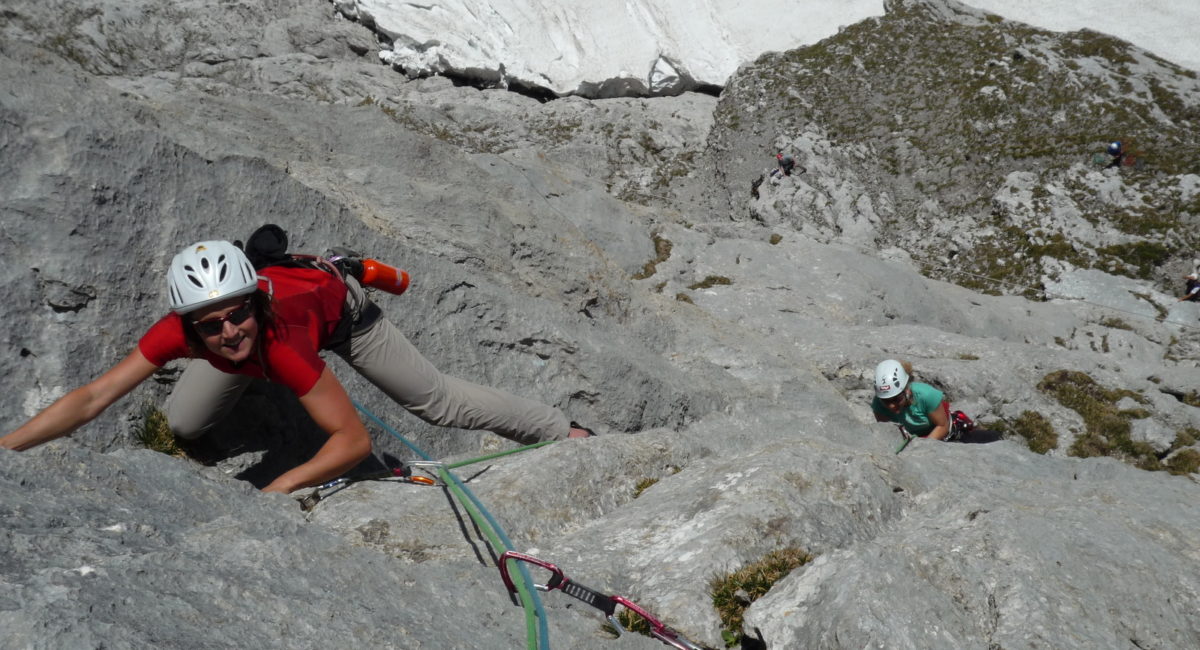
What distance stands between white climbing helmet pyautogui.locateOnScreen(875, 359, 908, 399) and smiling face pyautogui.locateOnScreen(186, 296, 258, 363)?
37.7ft

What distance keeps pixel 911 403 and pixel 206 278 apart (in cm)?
1239

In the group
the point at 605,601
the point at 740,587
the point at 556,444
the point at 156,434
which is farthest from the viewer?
the point at 556,444

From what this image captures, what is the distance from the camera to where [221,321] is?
632cm

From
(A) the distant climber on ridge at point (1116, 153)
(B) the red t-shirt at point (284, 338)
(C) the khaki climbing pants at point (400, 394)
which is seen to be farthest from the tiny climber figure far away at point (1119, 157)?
(B) the red t-shirt at point (284, 338)

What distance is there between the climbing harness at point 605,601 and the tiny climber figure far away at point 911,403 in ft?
31.1

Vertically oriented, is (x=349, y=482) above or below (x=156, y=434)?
above

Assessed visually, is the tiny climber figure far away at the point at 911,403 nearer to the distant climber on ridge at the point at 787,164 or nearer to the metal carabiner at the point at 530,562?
the metal carabiner at the point at 530,562

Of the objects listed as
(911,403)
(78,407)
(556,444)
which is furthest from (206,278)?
(911,403)

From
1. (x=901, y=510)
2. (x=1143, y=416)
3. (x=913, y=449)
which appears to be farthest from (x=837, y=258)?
(x=901, y=510)

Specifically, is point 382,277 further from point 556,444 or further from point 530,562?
point 530,562

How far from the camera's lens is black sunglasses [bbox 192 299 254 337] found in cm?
632

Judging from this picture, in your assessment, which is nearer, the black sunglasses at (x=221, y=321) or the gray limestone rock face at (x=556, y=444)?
the gray limestone rock face at (x=556, y=444)

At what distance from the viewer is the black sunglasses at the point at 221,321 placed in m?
6.32

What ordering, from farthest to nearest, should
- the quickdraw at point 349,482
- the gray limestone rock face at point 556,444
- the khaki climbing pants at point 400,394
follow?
1. the khaki climbing pants at point 400,394
2. the quickdraw at point 349,482
3. the gray limestone rock face at point 556,444
